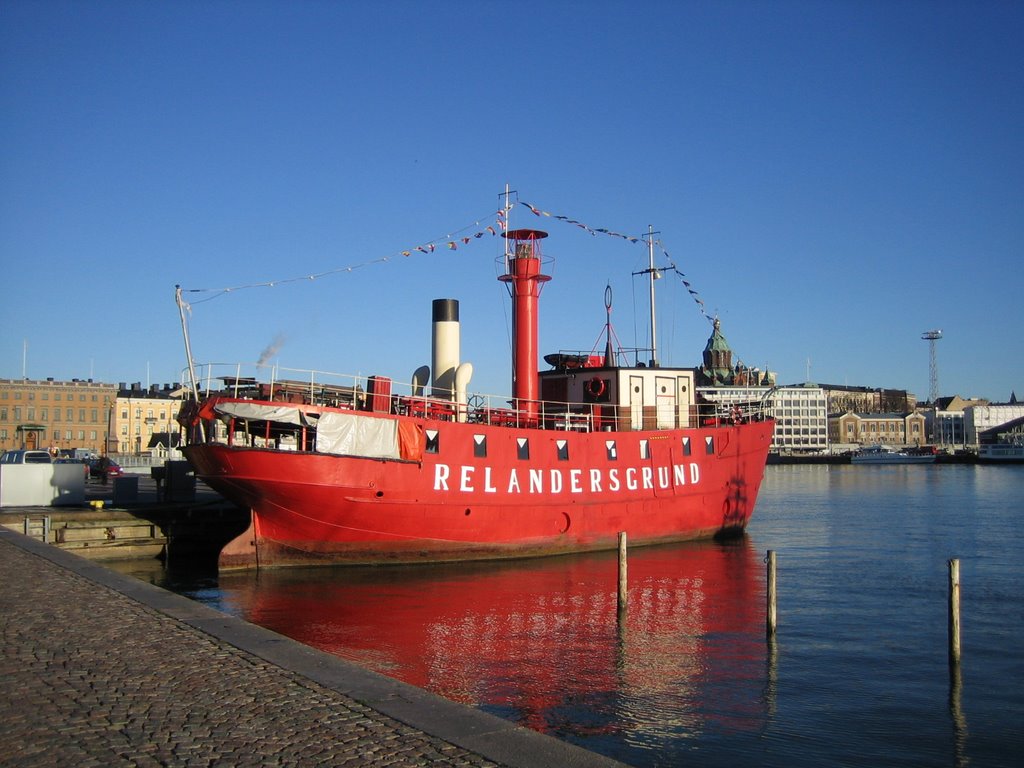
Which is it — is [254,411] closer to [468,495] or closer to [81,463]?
[468,495]

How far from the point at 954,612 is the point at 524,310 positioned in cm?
1845

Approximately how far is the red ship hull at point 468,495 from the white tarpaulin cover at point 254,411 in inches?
32.3

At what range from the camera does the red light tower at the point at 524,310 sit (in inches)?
1226

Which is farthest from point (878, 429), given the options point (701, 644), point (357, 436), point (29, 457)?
point (701, 644)

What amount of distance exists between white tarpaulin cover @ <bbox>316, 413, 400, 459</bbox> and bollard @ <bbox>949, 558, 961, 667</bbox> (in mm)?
13443

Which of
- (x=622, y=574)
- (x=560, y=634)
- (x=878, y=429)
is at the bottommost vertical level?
(x=560, y=634)

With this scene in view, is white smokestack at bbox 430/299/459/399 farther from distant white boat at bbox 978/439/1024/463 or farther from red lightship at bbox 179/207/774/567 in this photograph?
distant white boat at bbox 978/439/1024/463

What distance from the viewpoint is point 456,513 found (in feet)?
82.7

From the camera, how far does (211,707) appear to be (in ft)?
26.9

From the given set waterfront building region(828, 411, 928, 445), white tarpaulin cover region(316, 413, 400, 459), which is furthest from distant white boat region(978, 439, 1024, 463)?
white tarpaulin cover region(316, 413, 400, 459)

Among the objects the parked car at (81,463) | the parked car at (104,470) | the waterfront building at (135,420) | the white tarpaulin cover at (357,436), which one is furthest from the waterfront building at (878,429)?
the white tarpaulin cover at (357,436)

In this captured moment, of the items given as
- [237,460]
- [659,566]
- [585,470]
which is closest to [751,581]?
[659,566]

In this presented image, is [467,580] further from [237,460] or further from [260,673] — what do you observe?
[260,673]

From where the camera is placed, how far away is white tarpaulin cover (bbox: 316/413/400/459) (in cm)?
2262
